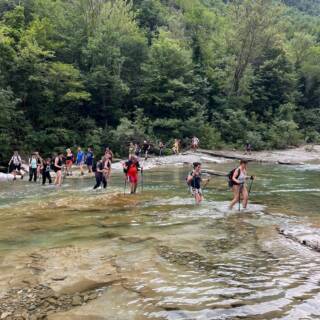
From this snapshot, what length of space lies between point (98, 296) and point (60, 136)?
116 ft

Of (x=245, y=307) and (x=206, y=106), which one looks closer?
(x=245, y=307)

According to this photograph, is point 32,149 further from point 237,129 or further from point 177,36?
point 177,36

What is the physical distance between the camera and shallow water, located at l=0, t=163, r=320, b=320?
7074 mm

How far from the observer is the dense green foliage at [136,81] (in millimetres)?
40469

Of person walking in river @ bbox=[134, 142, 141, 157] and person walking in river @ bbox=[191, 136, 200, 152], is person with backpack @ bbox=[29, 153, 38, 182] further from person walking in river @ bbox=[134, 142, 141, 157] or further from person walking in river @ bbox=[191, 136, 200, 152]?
person walking in river @ bbox=[191, 136, 200, 152]

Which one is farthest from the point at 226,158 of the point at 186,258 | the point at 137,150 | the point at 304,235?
the point at 186,258

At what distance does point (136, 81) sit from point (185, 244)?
4132 centimetres

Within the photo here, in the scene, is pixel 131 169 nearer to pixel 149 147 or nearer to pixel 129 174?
pixel 129 174

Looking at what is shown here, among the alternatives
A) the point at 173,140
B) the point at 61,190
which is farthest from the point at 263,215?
the point at 173,140

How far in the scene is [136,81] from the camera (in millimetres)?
50312

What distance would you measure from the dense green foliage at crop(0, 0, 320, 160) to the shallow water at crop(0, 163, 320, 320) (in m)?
21.4

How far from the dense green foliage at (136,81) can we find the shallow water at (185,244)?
21389 millimetres

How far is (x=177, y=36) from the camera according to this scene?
60.5 meters

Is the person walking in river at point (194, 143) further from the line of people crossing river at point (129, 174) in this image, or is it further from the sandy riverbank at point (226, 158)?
the line of people crossing river at point (129, 174)
